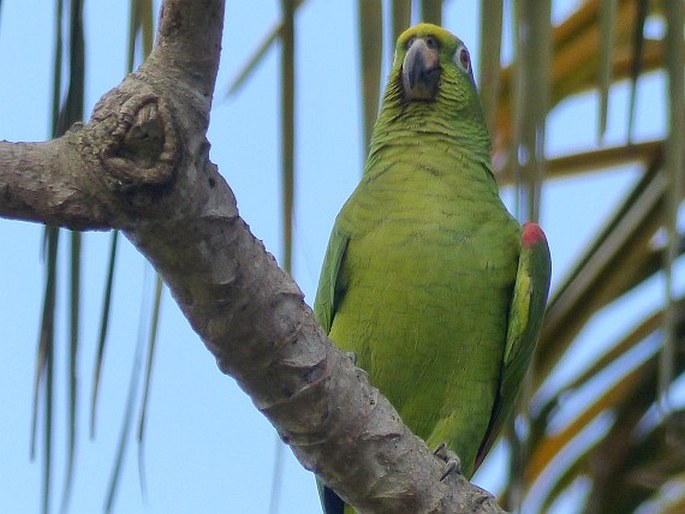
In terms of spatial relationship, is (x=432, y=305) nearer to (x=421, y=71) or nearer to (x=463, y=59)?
(x=421, y=71)

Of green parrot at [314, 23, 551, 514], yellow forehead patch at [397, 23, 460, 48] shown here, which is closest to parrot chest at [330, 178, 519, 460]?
green parrot at [314, 23, 551, 514]

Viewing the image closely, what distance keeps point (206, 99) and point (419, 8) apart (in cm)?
77

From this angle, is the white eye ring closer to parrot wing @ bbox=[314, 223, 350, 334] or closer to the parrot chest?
the parrot chest

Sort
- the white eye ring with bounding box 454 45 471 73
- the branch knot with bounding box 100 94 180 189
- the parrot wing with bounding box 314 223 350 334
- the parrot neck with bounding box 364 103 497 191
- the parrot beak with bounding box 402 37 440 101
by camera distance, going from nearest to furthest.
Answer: the branch knot with bounding box 100 94 180 189, the parrot wing with bounding box 314 223 350 334, the parrot neck with bounding box 364 103 497 191, the parrot beak with bounding box 402 37 440 101, the white eye ring with bounding box 454 45 471 73

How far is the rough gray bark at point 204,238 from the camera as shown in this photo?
1592 mm

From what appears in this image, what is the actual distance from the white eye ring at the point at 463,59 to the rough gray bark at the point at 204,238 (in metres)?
1.63

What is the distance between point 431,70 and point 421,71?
0.04 meters

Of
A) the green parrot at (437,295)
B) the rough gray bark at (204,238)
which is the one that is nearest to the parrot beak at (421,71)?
the green parrot at (437,295)

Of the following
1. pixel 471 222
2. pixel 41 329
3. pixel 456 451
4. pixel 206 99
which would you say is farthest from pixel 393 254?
pixel 206 99

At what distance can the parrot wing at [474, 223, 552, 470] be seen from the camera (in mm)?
2848

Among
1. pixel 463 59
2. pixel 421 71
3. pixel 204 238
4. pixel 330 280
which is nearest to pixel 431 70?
pixel 421 71

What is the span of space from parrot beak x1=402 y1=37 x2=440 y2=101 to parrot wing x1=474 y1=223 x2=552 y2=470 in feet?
2.01

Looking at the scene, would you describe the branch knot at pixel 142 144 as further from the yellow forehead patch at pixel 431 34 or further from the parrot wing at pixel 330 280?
the yellow forehead patch at pixel 431 34

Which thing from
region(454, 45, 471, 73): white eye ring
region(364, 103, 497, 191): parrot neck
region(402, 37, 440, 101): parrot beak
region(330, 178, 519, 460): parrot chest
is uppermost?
region(454, 45, 471, 73): white eye ring
